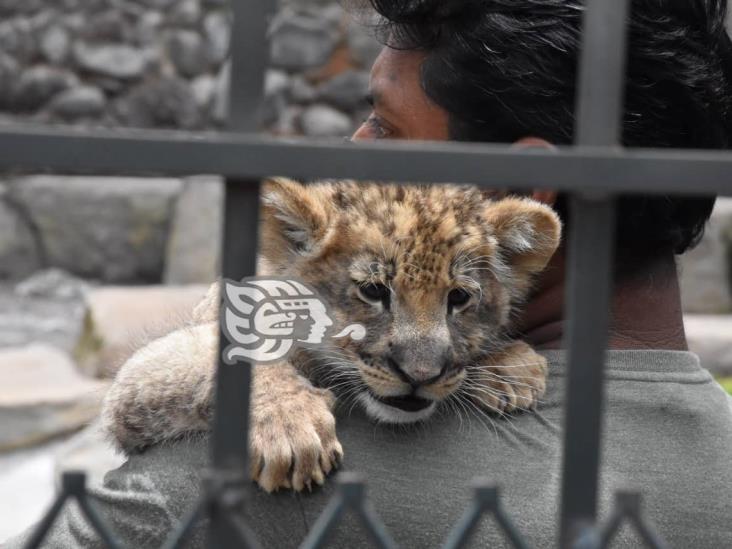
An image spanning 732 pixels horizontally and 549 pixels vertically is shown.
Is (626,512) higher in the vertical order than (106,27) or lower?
lower

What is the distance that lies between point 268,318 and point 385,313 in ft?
2.07

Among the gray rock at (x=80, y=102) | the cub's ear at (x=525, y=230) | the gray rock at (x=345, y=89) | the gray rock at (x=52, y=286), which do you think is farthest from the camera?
the gray rock at (x=345, y=89)

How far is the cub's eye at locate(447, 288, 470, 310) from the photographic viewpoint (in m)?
2.56

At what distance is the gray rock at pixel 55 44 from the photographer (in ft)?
33.0

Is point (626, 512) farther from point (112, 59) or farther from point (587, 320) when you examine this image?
point (112, 59)

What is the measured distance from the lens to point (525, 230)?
252cm

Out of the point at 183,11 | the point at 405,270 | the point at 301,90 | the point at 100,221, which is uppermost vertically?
the point at 183,11

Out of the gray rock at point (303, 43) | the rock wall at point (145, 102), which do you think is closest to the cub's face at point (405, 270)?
the rock wall at point (145, 102)

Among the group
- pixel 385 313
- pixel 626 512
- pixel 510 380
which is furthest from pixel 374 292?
pixel 626 512

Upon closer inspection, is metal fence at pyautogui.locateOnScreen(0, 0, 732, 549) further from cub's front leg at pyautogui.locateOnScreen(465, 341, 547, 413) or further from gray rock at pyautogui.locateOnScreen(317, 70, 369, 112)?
gray rock at pyautogui.locateOnScreen(317, 70, 369, 112)

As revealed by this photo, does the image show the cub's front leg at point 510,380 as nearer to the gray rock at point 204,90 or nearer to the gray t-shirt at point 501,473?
the gray t-shirt at point 501,473

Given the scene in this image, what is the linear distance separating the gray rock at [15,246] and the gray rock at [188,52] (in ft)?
6.64

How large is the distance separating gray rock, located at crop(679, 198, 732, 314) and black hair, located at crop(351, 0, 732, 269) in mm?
7228

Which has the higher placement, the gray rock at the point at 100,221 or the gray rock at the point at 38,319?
the gray rock at the point at 100,221
